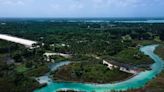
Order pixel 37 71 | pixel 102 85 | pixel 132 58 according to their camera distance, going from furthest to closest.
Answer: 1. pixel 132 58
2. pixel 37 71
3. pixel 102 85

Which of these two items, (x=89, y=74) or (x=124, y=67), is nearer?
(x=89, y=74)

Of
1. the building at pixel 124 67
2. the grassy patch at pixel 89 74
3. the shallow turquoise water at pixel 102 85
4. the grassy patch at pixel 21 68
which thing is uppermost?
the grassy patch at pixel 89 74

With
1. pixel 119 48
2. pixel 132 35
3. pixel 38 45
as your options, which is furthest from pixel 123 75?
pixel 132 35

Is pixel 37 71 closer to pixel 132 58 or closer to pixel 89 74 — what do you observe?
pixel 89 74

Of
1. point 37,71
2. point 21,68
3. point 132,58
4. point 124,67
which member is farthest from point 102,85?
point 132,58

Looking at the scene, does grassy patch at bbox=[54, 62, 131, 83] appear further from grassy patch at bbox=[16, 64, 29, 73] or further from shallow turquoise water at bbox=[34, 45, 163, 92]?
grassy patch at bbox=[16, 64, 29, 73]

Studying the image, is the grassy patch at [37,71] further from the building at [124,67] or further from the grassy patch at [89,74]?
the building at [124,67]

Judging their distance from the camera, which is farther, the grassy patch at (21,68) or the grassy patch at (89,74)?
the grassy patch at (21,68)

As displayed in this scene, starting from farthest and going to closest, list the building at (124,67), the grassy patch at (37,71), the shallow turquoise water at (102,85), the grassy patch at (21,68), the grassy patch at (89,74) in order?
the building at (124,67)
the grassy patch at (21,68)
the grassy patch at (37,71)
the grassy patch at (89,74)
the shallow turquoise water at (102,85)

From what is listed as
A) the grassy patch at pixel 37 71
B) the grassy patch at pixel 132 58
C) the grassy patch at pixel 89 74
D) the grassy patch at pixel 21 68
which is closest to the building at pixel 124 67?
the grassy patch at pixel 89 74

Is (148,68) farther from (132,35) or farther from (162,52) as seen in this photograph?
(132,35)

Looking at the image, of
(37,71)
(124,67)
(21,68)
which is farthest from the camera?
(124,67)
